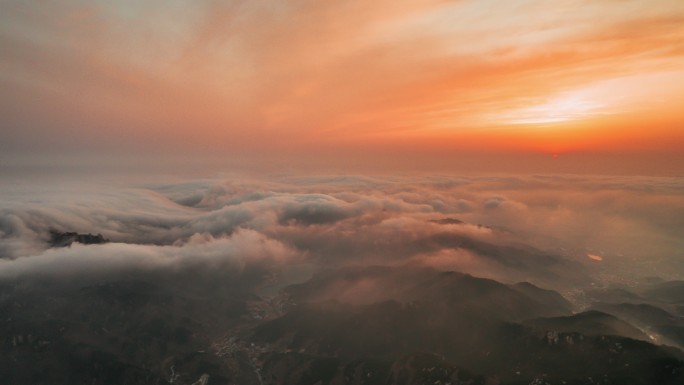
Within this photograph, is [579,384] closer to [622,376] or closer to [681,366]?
[622,376]

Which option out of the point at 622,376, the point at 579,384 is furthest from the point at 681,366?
the point at 579,384
